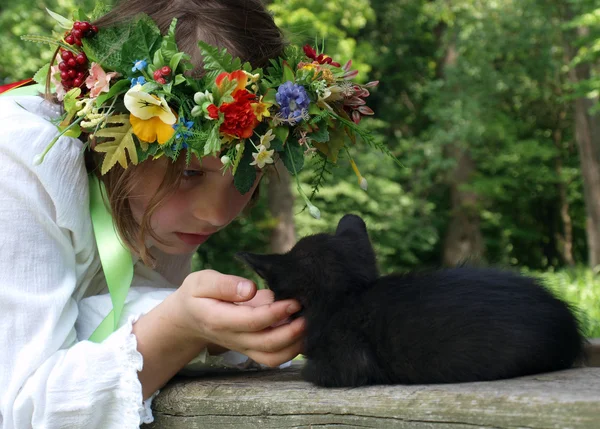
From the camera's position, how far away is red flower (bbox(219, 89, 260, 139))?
6.31ft

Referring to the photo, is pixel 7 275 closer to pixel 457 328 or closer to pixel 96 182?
pixel 96 182

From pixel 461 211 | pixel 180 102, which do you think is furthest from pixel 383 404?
pixel 461 211

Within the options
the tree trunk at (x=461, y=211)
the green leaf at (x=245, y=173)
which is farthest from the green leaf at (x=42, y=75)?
the tree trunk at (x=461, y=211)

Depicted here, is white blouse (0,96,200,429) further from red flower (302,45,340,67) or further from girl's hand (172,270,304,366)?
red flower (302,45,340,67)

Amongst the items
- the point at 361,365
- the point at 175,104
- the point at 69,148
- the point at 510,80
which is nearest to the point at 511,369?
the point at 361,365

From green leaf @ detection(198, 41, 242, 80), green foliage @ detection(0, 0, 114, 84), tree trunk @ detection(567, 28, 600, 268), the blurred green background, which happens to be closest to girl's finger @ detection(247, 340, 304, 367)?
green leaf @ detection(198, 41, 242, 80)

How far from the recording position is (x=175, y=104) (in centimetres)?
201

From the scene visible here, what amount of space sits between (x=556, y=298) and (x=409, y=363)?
45 centimetres

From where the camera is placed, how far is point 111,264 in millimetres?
1988

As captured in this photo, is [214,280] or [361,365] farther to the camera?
[214,280]

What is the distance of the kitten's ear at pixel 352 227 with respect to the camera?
1.99 m

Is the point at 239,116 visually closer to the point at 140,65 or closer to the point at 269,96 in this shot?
the point at 269,96

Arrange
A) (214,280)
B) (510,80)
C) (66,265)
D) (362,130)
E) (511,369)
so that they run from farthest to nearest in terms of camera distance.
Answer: (510,80), (362,130), (66,265), (214,280), (511,369)

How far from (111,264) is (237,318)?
0.51 meters
